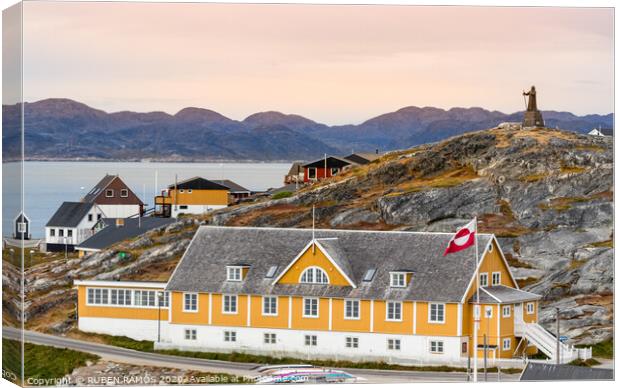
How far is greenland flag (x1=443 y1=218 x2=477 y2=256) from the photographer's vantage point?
95812 mm

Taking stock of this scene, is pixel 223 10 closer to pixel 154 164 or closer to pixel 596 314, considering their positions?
pixel 596 314

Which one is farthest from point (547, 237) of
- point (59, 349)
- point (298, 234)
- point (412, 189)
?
point (59, 349)

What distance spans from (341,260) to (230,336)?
261 inches

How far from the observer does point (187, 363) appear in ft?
320

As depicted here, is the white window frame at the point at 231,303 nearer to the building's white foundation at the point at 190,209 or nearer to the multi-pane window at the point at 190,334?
the multi-pane window at the point at 190,334

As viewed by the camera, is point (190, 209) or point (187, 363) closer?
point (187, 363)

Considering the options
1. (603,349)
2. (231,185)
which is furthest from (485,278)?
(231,185)

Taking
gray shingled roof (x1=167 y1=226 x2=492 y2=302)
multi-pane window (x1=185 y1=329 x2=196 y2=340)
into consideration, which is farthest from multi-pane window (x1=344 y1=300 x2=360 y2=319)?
multi-pane window (x1=185 y1=329 x2=196 y2=340)

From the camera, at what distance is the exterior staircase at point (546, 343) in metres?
98.1

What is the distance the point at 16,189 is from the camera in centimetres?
9238

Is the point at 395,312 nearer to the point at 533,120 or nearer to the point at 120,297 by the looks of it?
the point at 120,297

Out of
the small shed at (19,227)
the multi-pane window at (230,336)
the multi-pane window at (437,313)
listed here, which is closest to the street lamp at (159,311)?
Answer: the multi-pane window at (230,336)

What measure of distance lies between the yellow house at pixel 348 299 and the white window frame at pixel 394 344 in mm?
48

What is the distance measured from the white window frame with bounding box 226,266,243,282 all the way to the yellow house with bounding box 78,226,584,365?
50 mm
